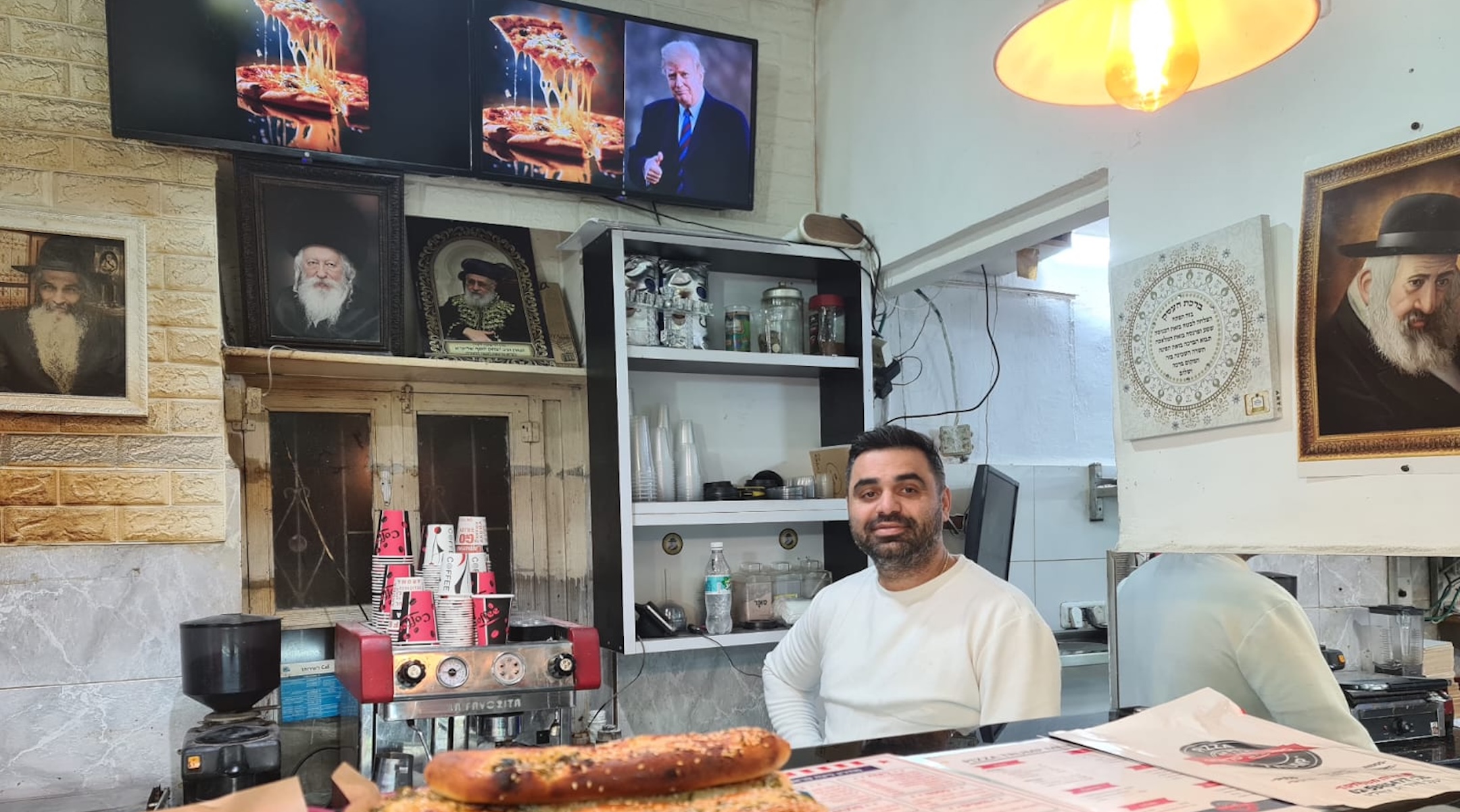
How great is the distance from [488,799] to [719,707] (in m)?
2.71

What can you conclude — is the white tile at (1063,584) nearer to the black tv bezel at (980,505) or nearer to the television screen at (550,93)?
the black tv bezel at (980,505)

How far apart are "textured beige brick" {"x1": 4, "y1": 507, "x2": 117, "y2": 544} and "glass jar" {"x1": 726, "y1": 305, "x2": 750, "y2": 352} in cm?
180

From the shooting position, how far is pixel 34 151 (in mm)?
2480

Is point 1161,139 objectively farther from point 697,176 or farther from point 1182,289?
point 697,176

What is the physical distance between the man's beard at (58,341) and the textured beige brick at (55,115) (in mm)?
466

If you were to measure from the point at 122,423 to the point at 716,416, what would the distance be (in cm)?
173

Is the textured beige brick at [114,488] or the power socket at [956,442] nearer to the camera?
the textured beige brick at [114,488]

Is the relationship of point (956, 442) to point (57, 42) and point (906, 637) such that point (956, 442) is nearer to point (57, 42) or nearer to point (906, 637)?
point (906, 637)

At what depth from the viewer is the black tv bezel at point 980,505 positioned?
3.27 metres

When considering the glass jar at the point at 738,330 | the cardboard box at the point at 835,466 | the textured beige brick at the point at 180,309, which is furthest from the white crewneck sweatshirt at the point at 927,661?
the textured beige brick at the point at 180,309

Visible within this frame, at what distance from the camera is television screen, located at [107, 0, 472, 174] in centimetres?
258

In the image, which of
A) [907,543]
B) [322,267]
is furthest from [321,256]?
[907,543]

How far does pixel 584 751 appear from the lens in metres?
0.72

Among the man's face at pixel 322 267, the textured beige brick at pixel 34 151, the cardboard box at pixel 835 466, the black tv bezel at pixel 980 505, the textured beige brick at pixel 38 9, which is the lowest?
the black tv bezel at pixel 980 505
